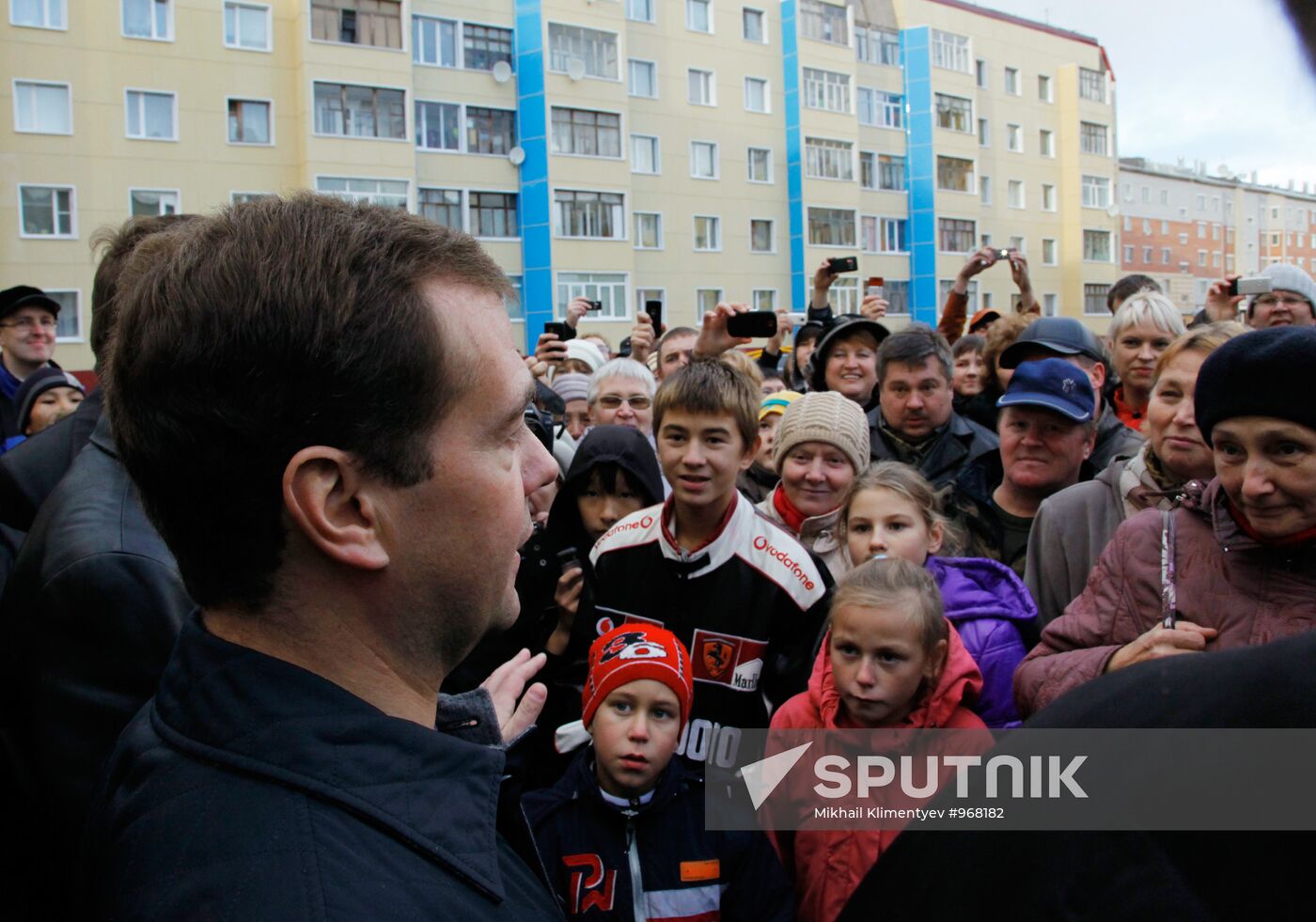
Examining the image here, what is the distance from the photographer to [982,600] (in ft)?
10.3

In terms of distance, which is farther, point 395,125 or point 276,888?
point 395,125

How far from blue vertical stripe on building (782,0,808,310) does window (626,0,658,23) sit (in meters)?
6.23

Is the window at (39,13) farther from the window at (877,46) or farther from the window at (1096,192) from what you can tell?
the window at (1096,192)

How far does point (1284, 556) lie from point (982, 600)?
3.06 ft

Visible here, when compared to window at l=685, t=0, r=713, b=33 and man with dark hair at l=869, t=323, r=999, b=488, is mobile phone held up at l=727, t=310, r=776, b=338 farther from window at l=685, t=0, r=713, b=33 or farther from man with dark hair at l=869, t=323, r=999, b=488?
window at l=685, t=0, r=713, b=33

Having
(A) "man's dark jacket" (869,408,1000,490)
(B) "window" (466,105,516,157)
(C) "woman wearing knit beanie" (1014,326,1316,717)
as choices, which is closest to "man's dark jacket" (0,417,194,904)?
(C) "woman wearing knit beanie" (1014,326,1316,717)

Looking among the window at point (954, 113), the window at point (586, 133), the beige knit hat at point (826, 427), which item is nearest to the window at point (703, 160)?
the window at point (586, 133)

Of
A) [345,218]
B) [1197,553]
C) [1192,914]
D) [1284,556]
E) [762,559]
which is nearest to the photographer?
[1192,914]

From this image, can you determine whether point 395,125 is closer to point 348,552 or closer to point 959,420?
point 959,420

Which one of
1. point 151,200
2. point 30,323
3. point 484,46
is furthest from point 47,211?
point 30,323

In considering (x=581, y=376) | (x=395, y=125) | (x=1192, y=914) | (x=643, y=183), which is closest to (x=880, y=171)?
(x=643, y=183)

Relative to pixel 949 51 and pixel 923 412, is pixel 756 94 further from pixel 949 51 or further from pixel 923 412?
pixel 923 412

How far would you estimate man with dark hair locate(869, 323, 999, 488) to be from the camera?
15.7ft

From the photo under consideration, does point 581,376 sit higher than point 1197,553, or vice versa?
point 581,376
